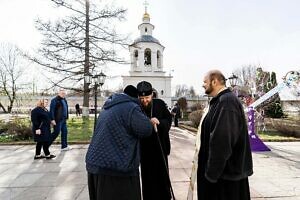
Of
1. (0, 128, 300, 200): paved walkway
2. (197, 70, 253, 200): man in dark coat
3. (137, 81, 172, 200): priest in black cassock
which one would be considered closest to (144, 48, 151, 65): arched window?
(0, 128, 300, 200): paved walkway

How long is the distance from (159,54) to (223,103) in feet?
118

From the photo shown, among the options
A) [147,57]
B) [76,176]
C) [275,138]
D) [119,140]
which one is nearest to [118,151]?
[119,140]

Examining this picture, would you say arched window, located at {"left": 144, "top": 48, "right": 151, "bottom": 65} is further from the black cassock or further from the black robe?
the black robe

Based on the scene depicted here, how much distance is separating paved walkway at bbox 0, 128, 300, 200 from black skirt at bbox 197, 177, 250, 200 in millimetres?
1786

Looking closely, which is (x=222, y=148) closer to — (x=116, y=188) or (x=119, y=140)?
(x=119, y=140)

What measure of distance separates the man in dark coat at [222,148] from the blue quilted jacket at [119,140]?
60cm

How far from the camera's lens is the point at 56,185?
5414 millimetres

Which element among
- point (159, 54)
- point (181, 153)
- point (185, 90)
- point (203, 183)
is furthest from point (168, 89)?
point (185, 90)

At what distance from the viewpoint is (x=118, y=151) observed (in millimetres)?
2738

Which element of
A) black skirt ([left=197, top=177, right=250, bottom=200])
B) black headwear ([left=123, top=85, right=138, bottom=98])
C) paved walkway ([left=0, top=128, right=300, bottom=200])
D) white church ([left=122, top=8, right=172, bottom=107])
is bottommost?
paved walkway ([left=0, top=128, right=300, bottom=200])

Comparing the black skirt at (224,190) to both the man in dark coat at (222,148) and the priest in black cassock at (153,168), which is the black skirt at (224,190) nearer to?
the man in dark coat at (222,148)

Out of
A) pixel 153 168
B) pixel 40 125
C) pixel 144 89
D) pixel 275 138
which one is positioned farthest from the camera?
pixel 275 138

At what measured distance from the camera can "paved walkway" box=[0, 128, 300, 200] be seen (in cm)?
489

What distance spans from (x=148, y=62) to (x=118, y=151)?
122 ft
